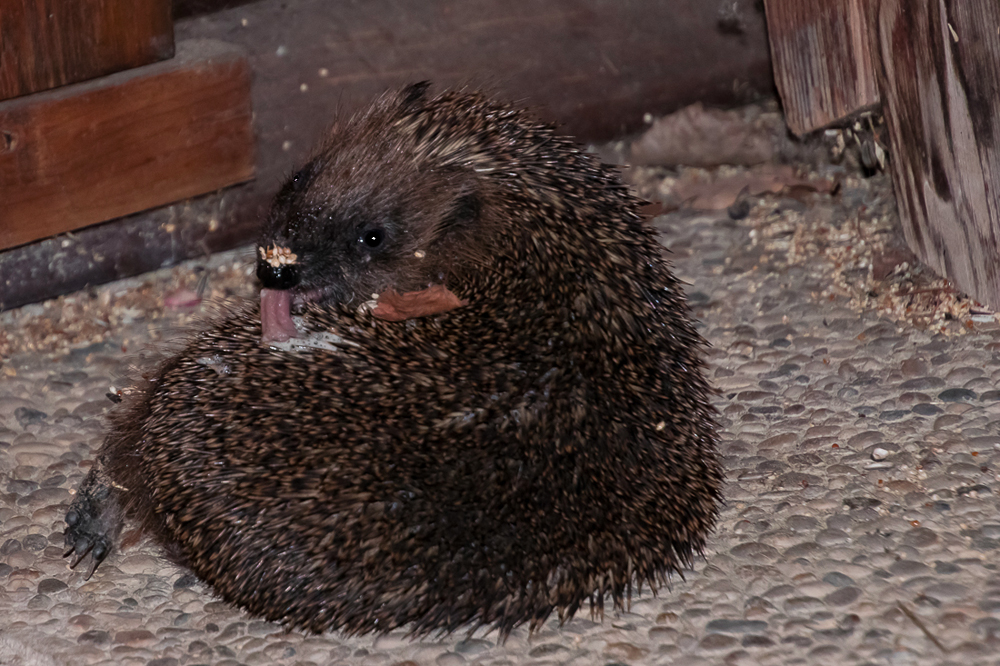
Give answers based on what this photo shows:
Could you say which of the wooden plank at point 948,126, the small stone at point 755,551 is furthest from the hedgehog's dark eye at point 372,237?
the wooden plank at point 948,126

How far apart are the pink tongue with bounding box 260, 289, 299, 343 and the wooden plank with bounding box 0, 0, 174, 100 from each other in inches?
57.9

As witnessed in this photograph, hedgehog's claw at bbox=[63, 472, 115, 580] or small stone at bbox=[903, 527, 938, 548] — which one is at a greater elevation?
hedgehog's claw at bbox=[63, 472, 115, 580]

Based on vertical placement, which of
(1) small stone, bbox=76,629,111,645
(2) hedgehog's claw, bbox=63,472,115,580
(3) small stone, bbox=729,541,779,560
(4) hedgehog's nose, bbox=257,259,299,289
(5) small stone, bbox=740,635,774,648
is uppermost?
(4) hedgehog's nose, bbox=257,259,299,289

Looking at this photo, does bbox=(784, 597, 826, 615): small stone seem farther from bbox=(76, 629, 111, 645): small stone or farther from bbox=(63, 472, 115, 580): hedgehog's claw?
bbox=(63, 472, 115, 580): hedgehog's claw

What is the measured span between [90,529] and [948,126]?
3.15 meters

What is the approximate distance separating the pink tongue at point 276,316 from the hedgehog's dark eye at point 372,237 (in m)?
0.29

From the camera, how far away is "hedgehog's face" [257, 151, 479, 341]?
11.7 feet

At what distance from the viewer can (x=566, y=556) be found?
2914mm

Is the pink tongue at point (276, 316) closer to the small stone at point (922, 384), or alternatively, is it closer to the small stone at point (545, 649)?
the small stone at point (545, 649)

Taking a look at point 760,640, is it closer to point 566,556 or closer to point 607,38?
point 566,556

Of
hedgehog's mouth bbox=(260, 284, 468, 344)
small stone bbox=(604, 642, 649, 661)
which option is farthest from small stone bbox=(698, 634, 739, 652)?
hedgehog's mouth bbox=(260, 284, 468, 344)

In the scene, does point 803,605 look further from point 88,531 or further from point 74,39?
point 74,39

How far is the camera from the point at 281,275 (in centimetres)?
356

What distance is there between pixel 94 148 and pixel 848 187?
126 inches
